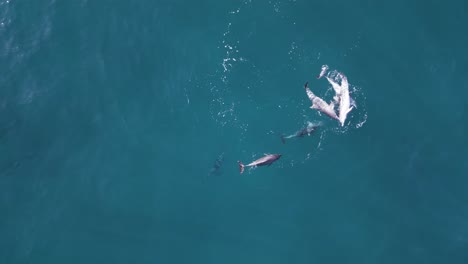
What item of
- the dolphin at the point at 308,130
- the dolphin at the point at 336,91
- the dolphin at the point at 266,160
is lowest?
the dolphin at the point at 266,160

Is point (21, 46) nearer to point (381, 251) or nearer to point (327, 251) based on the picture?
point (327, 251)

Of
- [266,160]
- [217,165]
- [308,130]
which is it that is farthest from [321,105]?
[217,165]

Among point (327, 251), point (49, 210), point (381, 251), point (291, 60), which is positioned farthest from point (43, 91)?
point (381, 251)

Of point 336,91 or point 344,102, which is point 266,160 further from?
point 336,91

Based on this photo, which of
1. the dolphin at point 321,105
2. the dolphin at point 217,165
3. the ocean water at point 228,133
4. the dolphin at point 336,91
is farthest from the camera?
the dolphin at point 217,165

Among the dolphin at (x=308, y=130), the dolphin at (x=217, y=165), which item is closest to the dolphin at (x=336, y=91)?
the dolphin at (x=308, y=130)

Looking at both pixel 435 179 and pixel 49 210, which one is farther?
pixel 49 210

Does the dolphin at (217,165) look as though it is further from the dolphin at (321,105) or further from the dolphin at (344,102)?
the dolphin at (344,102)

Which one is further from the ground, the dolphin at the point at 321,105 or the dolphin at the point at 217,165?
the dolphin at the point at 321,105
